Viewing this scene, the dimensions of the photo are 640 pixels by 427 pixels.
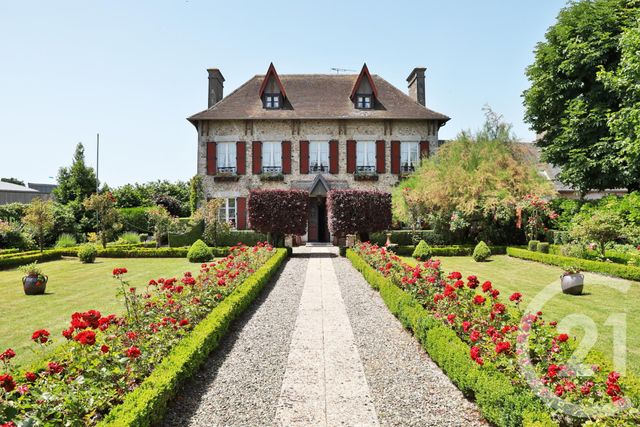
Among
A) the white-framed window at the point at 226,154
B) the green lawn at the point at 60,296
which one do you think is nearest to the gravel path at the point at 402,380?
the green lawn at the point at 60,296

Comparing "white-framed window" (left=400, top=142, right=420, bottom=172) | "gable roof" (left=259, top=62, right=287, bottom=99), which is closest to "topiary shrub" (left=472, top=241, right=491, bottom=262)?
"white-framed window" (left=400, top=142, right=420, bottom=172)

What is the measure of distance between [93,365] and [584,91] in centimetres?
2149

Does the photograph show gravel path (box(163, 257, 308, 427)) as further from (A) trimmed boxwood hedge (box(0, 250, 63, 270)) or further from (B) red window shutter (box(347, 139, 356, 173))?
(B) red window shutter (box(347, 139, 356, 173))

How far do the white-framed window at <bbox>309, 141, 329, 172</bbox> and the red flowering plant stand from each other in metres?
17.2

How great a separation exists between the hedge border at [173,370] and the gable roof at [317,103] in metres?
17.1

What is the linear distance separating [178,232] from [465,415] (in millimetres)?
18401

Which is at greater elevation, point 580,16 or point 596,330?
point 580,16

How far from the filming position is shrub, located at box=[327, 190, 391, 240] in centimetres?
1778

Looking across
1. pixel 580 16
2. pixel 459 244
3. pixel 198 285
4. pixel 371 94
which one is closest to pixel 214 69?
pixel 371 94

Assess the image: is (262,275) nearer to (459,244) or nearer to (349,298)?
(349,298)

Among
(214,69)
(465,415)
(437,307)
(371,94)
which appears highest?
(214,69)

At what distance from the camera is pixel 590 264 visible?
12633 millimetres

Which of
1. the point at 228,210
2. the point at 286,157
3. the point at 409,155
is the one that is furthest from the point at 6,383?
the point at 409,155

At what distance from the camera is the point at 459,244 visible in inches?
770
